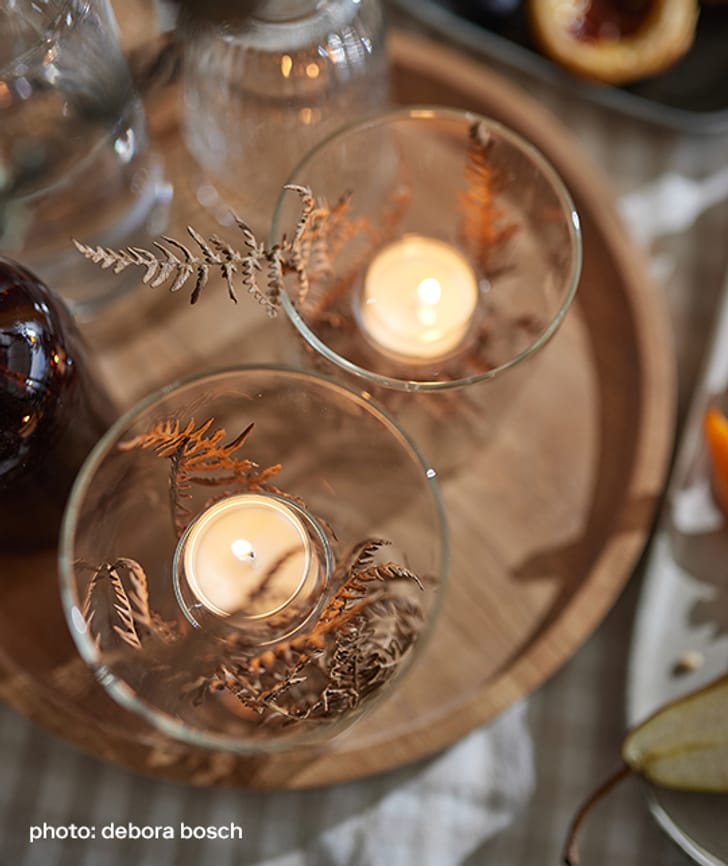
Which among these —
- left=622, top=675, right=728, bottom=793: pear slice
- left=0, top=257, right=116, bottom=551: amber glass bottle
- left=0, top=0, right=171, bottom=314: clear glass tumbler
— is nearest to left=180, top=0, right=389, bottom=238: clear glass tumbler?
left=0, top=0, right=171, bottom=314: clear glass tumbler

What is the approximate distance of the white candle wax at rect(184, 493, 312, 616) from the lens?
41 centimetres

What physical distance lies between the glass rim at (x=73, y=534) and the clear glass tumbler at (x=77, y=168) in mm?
156

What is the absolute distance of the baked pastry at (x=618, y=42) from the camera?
23.0 inches

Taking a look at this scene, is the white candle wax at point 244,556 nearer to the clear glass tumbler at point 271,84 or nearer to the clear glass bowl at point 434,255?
the clear glass bowl at point 434,255

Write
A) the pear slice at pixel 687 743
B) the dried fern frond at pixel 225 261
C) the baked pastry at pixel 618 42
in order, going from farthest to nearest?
the baked pastry at pixel 618 42
the pear slice at pixel 687 743
the dried fern frond at pixel 225 261

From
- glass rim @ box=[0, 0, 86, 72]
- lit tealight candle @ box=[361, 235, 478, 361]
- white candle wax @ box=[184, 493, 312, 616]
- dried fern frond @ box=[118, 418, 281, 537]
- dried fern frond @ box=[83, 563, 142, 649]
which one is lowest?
dried fern frond @ box=[83, 563, 142, 649]

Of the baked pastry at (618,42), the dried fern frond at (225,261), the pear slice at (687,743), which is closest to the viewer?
the dried fern frond at (225,261)

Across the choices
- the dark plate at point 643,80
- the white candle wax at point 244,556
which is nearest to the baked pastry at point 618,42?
the dark plate at point 643,80

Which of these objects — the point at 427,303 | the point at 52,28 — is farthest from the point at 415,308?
the point at 52,28

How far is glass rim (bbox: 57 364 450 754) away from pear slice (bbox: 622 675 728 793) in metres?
0.13

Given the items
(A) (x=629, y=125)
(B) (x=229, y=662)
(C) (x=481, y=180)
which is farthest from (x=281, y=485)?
(A) (x=629, y=125)

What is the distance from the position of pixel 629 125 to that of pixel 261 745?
444 millimetres

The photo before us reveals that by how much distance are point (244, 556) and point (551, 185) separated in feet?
0.71

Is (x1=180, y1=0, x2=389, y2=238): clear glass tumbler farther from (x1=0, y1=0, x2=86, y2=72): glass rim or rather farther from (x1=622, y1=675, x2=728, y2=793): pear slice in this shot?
(x1=622, y1=675, x2=728, y2=793): pear slice
